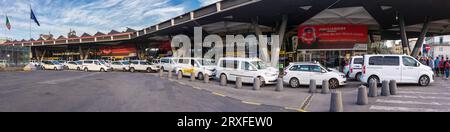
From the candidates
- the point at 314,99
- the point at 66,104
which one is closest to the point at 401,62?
the point at 314,99

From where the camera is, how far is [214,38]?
38.4 m

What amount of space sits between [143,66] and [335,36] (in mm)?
21266

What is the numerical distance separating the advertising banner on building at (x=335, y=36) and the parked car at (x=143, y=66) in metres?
17.0

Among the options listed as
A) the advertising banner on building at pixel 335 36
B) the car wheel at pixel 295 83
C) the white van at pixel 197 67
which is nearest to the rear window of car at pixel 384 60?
the car wheel at pixel 295 83

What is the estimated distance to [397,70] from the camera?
40.0 feet

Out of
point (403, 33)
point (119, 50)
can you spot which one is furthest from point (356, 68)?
point (119, 50)

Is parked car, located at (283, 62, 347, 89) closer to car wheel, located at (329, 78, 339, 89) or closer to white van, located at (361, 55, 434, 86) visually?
car wheel, located at (329, 78, 339, 89)

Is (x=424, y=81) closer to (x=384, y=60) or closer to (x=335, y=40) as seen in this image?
(x=384, y=60)

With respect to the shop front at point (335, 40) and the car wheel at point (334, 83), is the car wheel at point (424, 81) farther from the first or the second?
the shop front at point (335, 40)

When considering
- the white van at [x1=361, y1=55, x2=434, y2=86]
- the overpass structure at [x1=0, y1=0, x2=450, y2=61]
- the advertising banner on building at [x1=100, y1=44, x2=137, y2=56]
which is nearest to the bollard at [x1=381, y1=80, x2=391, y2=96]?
the white van at [x1=361, y1=55, x2=434, y2=86]

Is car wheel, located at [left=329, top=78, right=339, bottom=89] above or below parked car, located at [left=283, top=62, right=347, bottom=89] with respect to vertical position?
below

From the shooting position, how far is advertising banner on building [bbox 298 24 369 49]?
1061 inches

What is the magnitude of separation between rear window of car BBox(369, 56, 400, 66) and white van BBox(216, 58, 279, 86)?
479 centimetres
